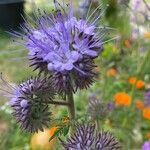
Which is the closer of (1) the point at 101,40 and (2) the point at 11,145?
(1) the point at 101,40

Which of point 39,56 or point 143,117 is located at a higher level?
point 143,117

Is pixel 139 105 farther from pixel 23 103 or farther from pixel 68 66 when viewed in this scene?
pixel 68 66

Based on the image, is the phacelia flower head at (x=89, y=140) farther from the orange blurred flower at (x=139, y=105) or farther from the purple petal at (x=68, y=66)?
the orange blurred flower at (x=139, y=105)

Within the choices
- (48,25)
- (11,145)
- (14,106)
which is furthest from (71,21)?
(11,145)

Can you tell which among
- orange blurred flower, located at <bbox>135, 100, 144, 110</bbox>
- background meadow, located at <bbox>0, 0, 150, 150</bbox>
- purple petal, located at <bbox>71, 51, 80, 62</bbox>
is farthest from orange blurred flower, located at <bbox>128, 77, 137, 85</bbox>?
purple petal, located at <bbox>71, 51, 80, 62</bbox>

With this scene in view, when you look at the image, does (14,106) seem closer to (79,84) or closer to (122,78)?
(79,84)

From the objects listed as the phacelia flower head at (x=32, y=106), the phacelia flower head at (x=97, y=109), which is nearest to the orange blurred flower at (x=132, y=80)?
the phacelia flower head at (x=97, y=109)

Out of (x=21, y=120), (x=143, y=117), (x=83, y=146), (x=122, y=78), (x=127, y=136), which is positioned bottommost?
(x=83, y=146)

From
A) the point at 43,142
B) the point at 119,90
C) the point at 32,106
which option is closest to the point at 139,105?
the point at 119,90
